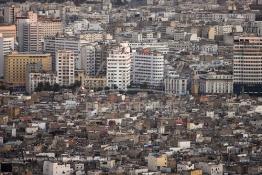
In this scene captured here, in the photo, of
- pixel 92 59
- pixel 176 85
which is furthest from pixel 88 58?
pixel 176 85

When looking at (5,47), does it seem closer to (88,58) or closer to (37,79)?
(88,58)

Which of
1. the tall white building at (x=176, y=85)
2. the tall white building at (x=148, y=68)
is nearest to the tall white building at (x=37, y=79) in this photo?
the tall white building at (x=148, y=68)

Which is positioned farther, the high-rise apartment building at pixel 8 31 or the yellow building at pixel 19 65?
the high-rise apartment building at pixel 8 31

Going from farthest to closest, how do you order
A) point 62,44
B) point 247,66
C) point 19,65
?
point 62,44 < point 19,65 < point 247,66

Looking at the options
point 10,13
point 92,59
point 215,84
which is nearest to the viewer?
point 215,84

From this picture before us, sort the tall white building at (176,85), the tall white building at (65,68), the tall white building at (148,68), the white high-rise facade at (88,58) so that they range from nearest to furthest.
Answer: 1. the tall white building at (176,85)
2. the tall white building at (65,68)
3. the tall white building at (148,68)
4. the white high-rise facade at (88,58)

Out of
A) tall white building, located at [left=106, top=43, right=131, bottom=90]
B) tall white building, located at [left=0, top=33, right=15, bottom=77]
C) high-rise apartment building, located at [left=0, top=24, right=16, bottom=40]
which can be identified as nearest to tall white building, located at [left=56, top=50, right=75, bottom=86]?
tall white building, located at [left=106, top=43, right=131, bottom=90]

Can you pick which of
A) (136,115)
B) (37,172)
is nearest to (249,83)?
(136,115)

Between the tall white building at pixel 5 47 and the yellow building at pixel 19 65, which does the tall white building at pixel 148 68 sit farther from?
the tall white building at pixel 5 47
